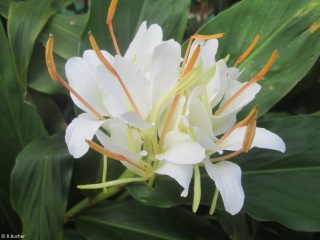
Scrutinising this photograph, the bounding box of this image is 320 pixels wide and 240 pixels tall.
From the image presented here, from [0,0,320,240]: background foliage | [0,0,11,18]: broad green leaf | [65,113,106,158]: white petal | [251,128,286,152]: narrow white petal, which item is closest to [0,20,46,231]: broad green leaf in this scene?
[0,0,320,240]: background foliage

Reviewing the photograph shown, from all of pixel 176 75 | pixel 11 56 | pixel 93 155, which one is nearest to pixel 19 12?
pixel 11 56

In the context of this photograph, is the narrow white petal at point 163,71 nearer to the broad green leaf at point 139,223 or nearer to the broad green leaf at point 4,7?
the broad green leaf at point 139,223

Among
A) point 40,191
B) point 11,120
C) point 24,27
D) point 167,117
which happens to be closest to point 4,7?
point 24,27

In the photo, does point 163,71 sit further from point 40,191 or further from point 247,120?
point 40,191

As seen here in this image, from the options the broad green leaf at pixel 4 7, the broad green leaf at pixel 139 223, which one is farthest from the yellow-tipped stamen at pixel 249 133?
the broad green leaf at pixel 4 7

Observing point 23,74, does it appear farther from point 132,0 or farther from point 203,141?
point 203,141

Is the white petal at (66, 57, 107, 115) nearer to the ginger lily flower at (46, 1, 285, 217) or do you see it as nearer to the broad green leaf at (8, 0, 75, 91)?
the ginger lily flower at (46, 1, 285, 217)
